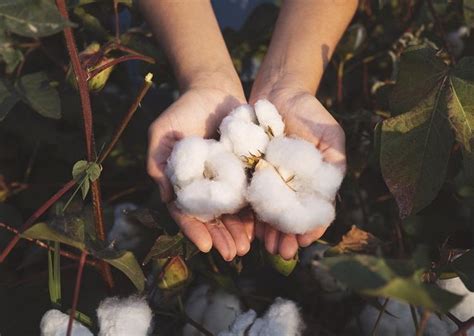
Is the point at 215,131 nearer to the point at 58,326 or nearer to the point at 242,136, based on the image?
A: the point at 242,136

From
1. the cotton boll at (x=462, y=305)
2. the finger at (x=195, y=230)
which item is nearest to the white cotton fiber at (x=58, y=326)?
the finger at (x=195, y=230)

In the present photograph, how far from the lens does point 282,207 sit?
1121 mm

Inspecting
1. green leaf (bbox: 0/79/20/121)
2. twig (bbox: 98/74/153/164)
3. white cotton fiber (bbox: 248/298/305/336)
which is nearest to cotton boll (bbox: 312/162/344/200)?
white cotton fiber (bbox: 248/298/305/336)

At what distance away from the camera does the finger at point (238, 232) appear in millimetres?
1102

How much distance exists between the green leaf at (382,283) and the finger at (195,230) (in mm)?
450

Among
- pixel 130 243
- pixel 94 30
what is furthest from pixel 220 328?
pixel 94 30

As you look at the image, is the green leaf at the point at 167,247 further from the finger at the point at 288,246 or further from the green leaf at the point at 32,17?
the green leaf at the point at 32,17

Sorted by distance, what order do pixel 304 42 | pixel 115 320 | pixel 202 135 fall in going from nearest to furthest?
pixel 115 320
pixel 202 135
pixel 304 42

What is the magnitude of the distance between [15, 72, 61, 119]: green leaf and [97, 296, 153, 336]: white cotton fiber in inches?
16.7

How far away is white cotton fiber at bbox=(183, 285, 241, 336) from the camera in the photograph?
4.25 ft

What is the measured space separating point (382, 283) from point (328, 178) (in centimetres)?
55

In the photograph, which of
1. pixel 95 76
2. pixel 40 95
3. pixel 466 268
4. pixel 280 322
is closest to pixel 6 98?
pixel 40 95

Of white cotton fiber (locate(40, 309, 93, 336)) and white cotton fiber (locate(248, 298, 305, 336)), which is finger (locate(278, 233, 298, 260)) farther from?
white cotton fiber (locate(40, 309, 93, 336))

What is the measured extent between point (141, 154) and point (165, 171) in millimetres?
554
